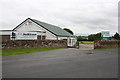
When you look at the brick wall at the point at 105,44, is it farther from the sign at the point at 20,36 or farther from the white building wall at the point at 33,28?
the sign at the point at 20,36

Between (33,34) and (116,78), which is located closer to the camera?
(116,78)

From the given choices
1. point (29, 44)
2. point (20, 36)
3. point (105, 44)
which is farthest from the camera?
point (105, 44)

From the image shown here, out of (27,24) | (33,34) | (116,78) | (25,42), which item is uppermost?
(27,24)

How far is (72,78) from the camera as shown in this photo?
5395 mm

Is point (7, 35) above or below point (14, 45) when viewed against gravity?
above

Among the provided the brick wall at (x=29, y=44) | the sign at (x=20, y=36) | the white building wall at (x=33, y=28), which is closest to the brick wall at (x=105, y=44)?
the brick wall at (x=29, y=44)

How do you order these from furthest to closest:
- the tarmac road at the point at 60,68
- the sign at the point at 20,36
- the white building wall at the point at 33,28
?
1. the white building wall at the point at 33,28
2. the sign at the point at 20,36
3. the tarmac road at the point at 60,68

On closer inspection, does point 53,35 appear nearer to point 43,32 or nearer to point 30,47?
point 43,32

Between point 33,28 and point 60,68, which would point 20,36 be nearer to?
point 33,28

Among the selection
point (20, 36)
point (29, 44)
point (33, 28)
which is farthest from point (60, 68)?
point (33, 28)

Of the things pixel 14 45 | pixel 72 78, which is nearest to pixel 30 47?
pixel 14 45

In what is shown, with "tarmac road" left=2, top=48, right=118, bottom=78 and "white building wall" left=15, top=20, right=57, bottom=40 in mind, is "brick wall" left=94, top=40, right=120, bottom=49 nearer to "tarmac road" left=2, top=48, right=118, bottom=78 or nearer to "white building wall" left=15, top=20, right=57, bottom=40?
"white building wall" left=15, top=20, right=57, bottom=40

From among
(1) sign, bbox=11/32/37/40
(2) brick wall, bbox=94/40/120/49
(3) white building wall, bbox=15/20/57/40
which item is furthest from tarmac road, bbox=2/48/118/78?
(3) white building wall, bbox=15/20/57/40

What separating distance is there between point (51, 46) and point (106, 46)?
416 inches
